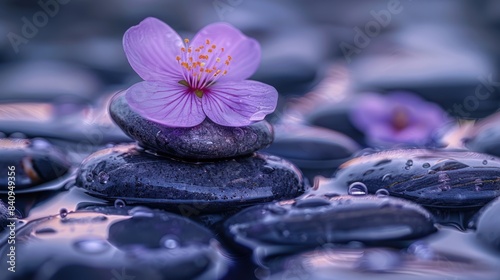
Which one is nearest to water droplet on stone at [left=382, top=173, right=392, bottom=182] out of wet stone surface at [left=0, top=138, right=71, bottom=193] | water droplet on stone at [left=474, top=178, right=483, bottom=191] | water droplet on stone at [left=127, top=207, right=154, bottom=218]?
water droplet on stone at [left=474, top=178, right=483, bottom=191]

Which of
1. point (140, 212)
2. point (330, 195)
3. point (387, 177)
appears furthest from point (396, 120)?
point (140, 212)

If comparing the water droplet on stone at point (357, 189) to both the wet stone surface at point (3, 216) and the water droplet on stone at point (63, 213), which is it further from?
the wet stone surface at point (3, 216)

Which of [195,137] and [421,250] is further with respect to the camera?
[195,137]

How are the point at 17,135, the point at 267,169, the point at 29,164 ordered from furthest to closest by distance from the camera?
1. the point at 17,135
2. the point at 29,164
3. the point at 267,169

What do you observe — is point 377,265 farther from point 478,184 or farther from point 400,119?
point 400,119

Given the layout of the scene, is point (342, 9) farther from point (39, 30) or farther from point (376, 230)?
point (376, 230)

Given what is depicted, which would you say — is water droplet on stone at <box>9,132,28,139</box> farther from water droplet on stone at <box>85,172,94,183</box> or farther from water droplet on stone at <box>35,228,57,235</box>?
water droplet on stone at <box>35,228,57,235</box>

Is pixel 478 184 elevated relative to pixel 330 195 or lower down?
elevated
